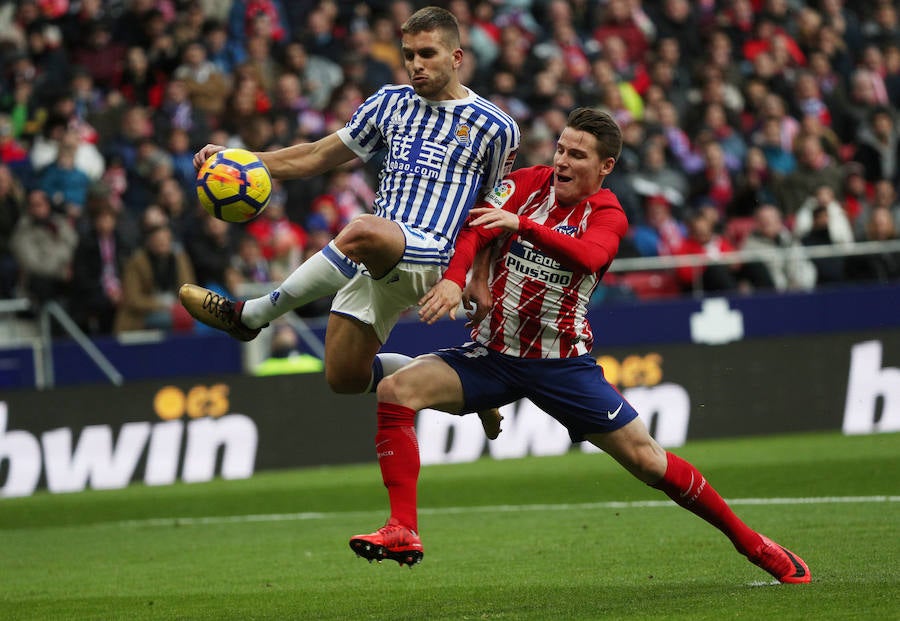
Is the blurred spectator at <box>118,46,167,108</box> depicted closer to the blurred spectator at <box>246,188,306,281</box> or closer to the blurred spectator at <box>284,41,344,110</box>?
the blurred spectator at <box>284,41,344,110</box>

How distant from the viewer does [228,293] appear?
14938mm

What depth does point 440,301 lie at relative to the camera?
6484mm

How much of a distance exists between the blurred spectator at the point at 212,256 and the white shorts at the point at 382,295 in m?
7.76

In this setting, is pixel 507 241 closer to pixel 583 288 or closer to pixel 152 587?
pixel 583 288

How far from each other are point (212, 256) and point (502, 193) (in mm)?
8292

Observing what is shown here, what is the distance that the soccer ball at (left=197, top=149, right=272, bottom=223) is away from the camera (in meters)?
7.23

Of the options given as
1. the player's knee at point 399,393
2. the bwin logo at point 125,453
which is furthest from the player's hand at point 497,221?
the bwin logo at point 125,453

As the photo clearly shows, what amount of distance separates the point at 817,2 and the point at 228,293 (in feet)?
38.4

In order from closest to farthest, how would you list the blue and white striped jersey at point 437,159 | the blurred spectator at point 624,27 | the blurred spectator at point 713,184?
the blue and white striped jersey at point 437,159, the blurred spectator at point 713,184, the blurred spectator at point 624,27

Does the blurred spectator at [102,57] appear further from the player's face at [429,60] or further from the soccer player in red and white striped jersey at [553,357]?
the soccer player in red and white striped jersey at [553,357]

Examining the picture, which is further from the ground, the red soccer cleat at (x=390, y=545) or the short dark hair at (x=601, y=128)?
the short dark hair at (x=601, y=128)

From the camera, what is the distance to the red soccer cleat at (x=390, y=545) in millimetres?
6148

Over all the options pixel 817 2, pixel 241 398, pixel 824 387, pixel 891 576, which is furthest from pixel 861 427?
pixel 817 2

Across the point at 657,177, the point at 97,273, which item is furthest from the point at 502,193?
the point at 657,177
